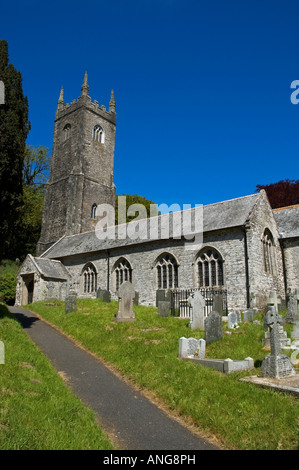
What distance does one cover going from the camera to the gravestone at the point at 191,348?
884cm

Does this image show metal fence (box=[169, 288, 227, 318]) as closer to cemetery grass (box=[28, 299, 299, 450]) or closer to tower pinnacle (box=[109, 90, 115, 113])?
cemetery grass (box=[28, 299, 299, 450])

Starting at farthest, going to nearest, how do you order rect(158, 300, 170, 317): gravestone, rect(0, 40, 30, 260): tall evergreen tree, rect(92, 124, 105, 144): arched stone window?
rect(92, 124, 105, 144): arched stone window
rect(158, 300, 170, 317): gravestone
rect(0, 40, 30, 260): tall evergreen tree

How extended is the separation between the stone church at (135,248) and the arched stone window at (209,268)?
55 mm

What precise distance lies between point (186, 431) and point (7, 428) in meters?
2.68

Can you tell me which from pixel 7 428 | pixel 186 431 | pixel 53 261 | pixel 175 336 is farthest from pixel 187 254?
pixel 7 428

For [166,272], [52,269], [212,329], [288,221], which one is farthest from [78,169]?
[212,329]

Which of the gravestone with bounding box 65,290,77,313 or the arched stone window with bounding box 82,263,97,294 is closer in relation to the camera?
the gravestone with bounding box 65,290,77,313

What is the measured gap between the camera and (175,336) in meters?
11.0

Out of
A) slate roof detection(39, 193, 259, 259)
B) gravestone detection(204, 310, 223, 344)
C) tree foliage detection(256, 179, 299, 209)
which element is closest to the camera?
gravestone detection(204, 310, 223, 344)

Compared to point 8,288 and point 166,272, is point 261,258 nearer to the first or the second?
point 166,272

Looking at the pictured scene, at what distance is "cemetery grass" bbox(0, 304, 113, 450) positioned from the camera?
4.43 metres

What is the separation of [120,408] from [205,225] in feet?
47.9

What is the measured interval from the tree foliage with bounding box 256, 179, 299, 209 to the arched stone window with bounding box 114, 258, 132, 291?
1785 cm

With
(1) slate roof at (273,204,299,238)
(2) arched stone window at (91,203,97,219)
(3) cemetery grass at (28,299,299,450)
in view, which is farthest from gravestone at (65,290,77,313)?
(2) arched stone window at (91,203,97,219)
